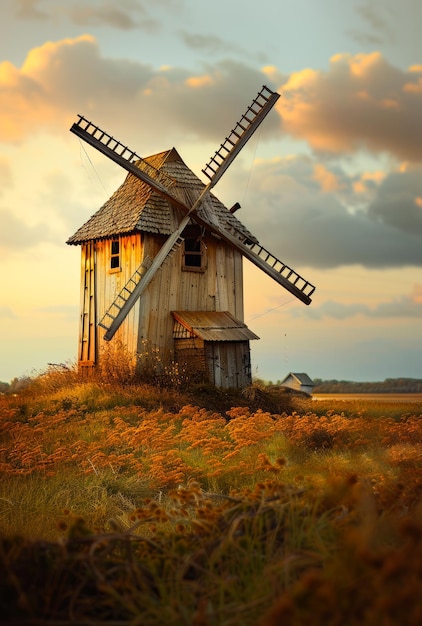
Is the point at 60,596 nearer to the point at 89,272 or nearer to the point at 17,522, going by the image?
the point at 17,522

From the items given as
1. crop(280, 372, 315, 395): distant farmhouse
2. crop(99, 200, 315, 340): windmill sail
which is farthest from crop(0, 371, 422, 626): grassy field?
crop(280, 372, 315, 395): distant farmhouse

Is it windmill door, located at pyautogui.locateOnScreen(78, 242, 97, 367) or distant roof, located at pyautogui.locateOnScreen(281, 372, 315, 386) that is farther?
distant roof, located at pyautogui.locateOnScreen(281, 372, 315, 386)

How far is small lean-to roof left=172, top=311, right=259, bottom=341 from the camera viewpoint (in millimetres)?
20781

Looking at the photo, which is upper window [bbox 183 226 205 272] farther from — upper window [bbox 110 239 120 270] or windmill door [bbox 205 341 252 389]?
windmill door [bbox 205 341 252 389]

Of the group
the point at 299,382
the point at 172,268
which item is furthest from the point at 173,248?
the point at 299,382

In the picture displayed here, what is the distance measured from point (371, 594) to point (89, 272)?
2218 centimetres

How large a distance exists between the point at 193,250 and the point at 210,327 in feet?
10.7

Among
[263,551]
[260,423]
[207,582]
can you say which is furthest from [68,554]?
[260,423]

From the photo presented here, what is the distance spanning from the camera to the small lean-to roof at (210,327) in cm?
2078

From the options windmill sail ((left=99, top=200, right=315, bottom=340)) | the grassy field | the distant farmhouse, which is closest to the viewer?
the grassy field

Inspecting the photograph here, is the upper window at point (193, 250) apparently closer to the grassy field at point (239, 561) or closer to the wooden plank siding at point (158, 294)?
the wooden plank siding at point (158, 294)

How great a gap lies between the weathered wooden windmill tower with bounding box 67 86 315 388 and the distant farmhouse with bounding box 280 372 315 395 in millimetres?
8635

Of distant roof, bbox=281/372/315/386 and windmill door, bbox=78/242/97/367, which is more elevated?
windmill door, bbox=78/242/97/367

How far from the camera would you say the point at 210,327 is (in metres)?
21.2
